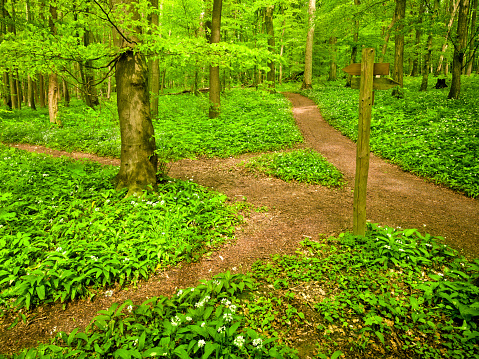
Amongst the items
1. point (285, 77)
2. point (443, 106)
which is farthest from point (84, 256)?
point (285, 77)

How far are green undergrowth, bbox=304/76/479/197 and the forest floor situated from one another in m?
0.53

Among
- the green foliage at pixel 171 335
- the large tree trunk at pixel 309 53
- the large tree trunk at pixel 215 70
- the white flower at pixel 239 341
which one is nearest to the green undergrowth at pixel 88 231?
the green foliage at pixel 171 335

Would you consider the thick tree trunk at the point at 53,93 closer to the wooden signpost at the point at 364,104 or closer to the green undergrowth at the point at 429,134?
the wooden signpost at the point at 364,104

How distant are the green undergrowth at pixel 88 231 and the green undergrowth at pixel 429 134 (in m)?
6.70

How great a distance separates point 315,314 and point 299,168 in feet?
18.0

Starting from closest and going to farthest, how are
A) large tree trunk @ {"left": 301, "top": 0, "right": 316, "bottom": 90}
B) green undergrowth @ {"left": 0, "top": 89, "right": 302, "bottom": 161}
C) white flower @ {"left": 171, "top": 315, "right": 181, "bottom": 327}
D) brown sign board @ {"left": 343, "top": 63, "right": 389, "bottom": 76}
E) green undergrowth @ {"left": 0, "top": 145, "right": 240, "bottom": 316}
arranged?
white flower @ {"left": 171, "top": 315, "right": 181, "bottom": 327} < green undergrowth @ {"left": 0, "top": 145, "right": 240, "bottom": 316} < brown sign board @ {"left": 343, "top": 63, "right": 389, "bottom": 76} < green undergrowth @ {"left": 0, "top": 89, "right": 302, "bottom": 161} < large tree trunk @ {"left": 301, "top": 0, "right": 316, "bottom": 90}

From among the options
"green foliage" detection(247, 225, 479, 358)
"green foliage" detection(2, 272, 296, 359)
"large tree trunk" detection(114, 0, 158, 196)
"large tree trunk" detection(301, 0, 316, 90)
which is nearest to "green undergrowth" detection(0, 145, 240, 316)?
"large tree trunk" detection(114, 0, 158, 196)

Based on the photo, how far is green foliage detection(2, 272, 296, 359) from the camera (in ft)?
8.58

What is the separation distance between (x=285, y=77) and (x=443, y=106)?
101 ft

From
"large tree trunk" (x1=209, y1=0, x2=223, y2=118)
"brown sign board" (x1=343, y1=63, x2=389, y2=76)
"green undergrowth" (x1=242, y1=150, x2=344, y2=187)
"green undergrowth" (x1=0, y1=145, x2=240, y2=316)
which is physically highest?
"large tree trunk" (x1=209, y1=0, x2=223, y2=118)

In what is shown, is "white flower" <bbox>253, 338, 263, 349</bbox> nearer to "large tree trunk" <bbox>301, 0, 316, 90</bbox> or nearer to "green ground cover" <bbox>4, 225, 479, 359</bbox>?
"green ground cover" <bbox>4, 225, 479, 359</bbox>

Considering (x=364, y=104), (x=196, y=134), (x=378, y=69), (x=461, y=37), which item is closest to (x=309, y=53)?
(x=461, y=37)

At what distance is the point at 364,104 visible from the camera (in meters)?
→ 4.37

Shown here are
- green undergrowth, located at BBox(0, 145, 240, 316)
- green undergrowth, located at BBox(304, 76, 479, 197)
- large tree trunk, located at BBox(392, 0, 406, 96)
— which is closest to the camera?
green undergrowth, located at BBox(0, 145, 240, 316)
